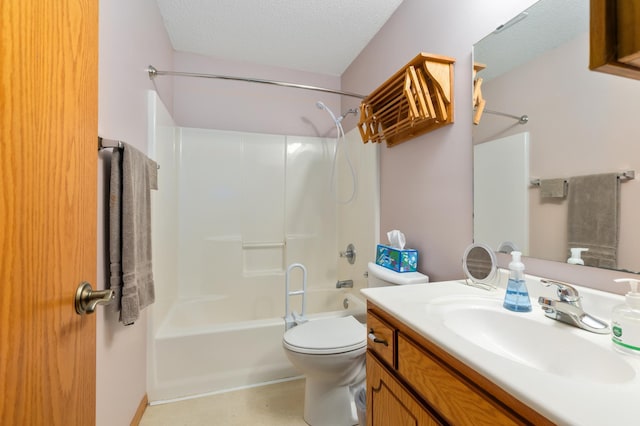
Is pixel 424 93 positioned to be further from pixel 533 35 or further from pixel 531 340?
pixel 531 340

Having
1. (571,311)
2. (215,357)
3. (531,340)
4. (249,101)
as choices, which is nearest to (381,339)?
(531,340)

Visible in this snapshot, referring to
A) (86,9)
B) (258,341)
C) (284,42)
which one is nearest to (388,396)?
(258,341)

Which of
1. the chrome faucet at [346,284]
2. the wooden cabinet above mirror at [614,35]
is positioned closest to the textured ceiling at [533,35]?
the wooden cabinet above mirror at [614,35]

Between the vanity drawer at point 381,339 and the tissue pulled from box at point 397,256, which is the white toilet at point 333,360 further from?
the vanity drawer at point 381,339

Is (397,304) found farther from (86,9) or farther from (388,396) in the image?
(86,9)

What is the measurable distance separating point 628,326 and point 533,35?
969mm

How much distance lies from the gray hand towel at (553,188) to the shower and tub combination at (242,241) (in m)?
1.16

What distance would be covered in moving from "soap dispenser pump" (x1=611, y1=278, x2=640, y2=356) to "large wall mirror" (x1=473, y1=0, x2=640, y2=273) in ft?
0.58

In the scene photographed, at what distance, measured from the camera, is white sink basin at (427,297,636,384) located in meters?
0.64

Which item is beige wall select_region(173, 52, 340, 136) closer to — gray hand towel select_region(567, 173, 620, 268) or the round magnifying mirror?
the round magnifying mirror

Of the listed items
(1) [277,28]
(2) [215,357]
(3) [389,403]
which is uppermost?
(1) [277,28]

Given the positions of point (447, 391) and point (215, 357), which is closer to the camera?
point (447, 391)

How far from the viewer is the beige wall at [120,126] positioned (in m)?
1.14

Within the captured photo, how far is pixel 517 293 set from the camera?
89 cm
